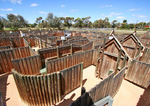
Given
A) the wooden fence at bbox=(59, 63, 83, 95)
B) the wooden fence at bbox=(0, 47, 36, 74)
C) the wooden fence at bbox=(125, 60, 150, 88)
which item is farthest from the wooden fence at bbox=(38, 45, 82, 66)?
the wooden fence at bbox=(125, 60, 150, 88)

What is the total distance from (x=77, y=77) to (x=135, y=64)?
4.53 metres

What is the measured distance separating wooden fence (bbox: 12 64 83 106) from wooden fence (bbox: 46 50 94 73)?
5.98ft

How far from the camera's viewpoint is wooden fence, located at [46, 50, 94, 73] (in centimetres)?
580

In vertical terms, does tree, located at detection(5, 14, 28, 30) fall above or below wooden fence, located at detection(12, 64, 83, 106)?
above

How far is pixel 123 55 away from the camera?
516 cm

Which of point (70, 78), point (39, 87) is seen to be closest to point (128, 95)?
point (70, 78)

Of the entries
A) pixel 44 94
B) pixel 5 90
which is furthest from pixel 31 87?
pixel 5 90

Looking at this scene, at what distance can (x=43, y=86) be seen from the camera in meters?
3.78

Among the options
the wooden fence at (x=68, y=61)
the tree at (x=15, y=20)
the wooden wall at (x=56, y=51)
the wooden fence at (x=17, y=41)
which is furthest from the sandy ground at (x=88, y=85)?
the tree at (x=15, y=20)

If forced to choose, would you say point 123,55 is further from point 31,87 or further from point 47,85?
point 31,87

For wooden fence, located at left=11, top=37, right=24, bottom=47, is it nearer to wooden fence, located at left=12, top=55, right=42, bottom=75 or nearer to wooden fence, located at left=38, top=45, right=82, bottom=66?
wooden fence, located at left=38, top=45, right=82, bottom=66

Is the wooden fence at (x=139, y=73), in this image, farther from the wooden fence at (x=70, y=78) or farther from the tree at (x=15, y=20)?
the tree at (x=15, y=20)

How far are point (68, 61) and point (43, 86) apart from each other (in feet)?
10.7

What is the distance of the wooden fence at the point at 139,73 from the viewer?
213 inches
